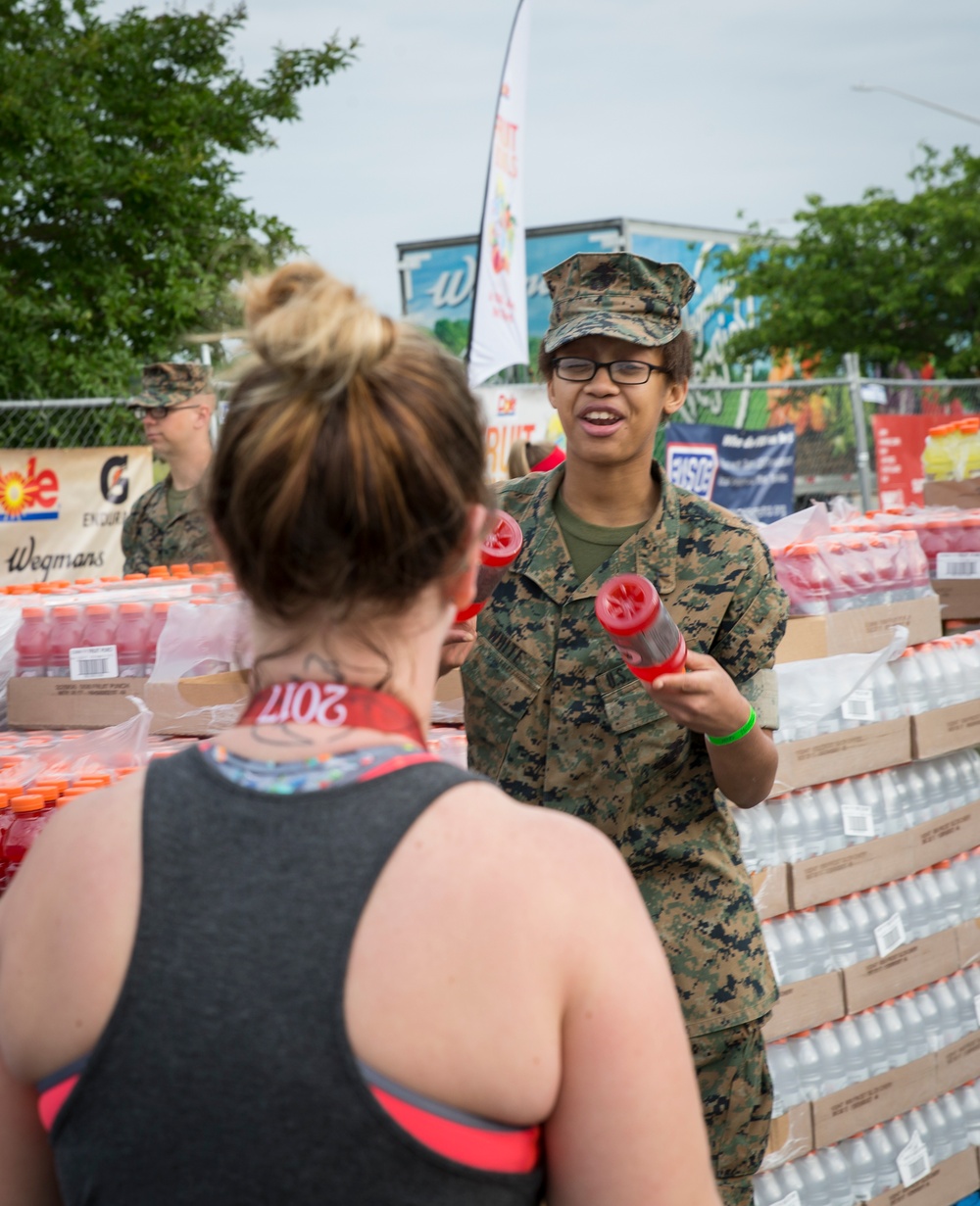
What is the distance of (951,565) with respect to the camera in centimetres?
523

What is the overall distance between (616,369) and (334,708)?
66.3 inches

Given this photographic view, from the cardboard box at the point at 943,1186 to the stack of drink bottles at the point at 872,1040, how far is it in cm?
36

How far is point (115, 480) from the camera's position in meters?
8.23

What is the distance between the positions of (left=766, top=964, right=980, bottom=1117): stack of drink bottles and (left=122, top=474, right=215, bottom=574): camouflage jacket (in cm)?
327

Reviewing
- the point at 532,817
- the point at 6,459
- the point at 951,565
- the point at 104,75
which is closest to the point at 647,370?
the point at 532,817

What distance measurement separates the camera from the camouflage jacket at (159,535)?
585 centimetres

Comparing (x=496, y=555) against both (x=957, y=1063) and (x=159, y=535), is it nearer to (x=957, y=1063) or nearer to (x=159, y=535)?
(x=957, y=1063)

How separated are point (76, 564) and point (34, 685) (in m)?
4.42

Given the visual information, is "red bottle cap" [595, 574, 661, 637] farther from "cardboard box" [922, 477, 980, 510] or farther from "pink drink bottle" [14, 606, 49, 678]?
"cardboard box" [922, 477, 980, 510]

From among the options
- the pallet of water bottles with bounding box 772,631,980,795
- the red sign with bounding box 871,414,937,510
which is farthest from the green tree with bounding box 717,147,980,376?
the pallet of water bottles with bounding box 772,631,980,795

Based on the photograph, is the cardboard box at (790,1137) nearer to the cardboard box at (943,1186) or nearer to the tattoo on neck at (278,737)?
the cardboard box at (943,1186)

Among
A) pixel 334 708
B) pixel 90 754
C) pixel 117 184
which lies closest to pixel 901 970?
pixel 90 754

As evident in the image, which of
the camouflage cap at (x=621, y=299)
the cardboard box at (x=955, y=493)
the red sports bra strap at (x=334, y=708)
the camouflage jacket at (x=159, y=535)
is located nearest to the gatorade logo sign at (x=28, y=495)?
the camouflage jacket at (x=159, y=535)

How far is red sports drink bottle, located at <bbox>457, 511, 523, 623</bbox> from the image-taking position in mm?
2441
